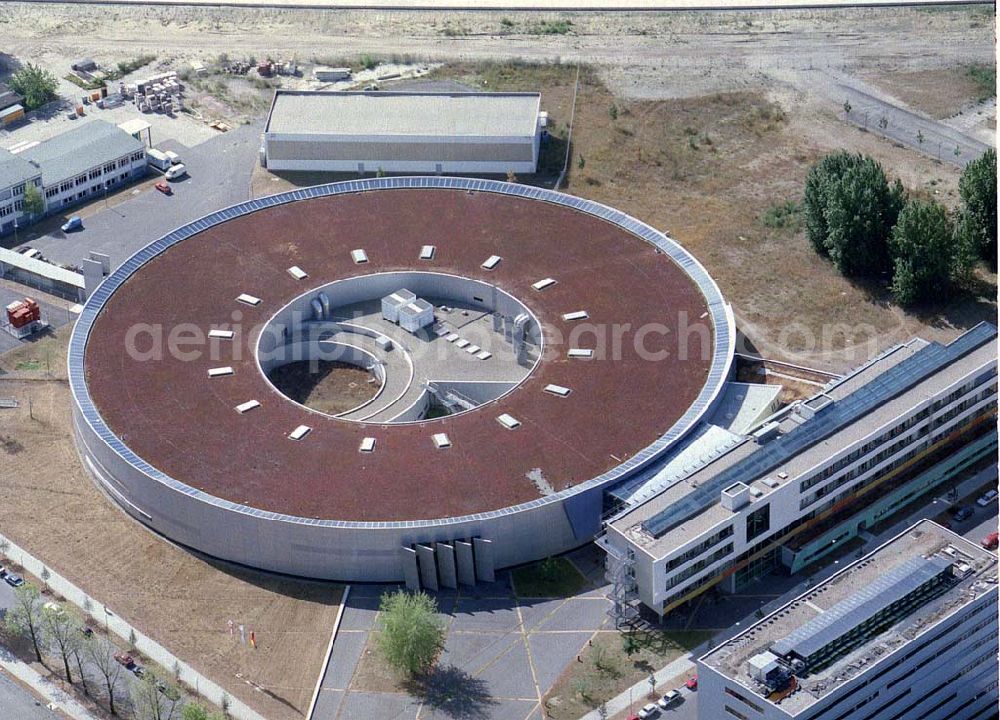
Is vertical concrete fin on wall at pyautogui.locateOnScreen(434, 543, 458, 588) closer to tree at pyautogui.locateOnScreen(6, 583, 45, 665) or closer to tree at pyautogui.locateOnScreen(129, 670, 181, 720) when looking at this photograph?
tree at pyautogui.locateOnScreen(129, 670, 181, 720)

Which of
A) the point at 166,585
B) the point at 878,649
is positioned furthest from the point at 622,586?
the point at 166,585

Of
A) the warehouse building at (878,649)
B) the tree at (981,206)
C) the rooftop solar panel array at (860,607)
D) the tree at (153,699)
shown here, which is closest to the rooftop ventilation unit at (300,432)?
the tree at (153,699)

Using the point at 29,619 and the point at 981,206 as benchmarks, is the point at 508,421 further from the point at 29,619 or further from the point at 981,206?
the point at 981,206

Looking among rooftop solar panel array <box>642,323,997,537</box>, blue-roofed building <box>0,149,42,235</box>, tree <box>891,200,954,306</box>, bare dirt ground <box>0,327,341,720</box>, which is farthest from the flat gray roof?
blue-roofed building <box>0,149,42,235</box>

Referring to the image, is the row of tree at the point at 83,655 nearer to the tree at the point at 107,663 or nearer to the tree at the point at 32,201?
the tree at the point at 107,663

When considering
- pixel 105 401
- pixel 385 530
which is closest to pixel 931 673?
pixel 385 530

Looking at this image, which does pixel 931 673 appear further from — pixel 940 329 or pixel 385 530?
pixel 940 329
